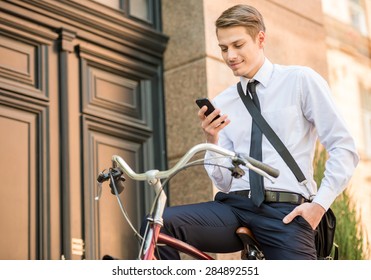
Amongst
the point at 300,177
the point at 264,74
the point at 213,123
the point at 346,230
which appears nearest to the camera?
the point at 213,123

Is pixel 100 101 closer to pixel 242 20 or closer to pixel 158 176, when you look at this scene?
pixel 242 20

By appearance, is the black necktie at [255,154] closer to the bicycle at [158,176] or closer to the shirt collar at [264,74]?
the shirt collar at [264,74]

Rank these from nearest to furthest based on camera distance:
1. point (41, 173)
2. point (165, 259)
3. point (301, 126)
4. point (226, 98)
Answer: point (165, 259) → point (301, 126) → point (226, 98) → point (41, 173)

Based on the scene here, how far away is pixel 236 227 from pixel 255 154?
0.35 metres

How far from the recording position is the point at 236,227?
3.86 m

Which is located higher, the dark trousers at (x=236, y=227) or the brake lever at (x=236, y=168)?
the brake lever at (x=236, y=168)

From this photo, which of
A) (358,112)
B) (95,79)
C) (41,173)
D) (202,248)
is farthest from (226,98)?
(358,112)

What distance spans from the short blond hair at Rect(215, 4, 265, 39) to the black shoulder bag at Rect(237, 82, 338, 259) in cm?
37

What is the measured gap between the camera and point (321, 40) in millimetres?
7977

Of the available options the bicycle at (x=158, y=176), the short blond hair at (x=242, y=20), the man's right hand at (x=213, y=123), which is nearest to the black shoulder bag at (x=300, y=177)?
the man's right hand at (x=213, y=123)

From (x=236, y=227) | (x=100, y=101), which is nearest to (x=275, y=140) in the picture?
(x=236, y=227)

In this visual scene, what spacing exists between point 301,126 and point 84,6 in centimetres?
307

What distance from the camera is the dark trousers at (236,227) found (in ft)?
12.1

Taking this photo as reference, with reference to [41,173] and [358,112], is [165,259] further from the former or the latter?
[358,112]
